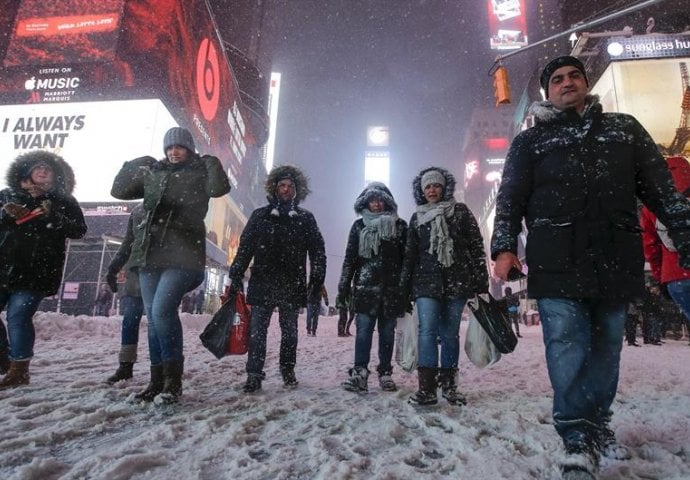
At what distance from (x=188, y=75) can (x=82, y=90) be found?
7.37 meters

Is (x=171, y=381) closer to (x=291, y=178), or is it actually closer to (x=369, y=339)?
(x=369, y=339)

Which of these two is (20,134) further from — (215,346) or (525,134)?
(525,134)

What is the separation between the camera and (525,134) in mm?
2150

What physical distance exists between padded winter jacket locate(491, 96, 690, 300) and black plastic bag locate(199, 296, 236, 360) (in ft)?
7.73

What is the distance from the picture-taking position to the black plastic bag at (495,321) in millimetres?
3027

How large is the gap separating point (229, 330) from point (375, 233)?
1.63 m

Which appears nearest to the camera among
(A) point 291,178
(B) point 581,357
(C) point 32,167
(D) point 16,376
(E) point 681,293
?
(B) point 581,357

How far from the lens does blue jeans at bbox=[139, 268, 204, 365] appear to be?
2891mm

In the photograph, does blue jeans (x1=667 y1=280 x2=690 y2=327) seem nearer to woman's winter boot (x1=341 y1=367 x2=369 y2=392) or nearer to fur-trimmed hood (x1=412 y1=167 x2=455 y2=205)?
fur-trimmed hood (x1=412 y1=167 x2=455 y2=205)

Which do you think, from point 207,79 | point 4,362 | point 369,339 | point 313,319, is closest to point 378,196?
point 369,339

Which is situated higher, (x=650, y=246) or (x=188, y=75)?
(x=188, y=75)

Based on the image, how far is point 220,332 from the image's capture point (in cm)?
339

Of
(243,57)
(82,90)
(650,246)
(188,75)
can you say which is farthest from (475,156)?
(650,246)

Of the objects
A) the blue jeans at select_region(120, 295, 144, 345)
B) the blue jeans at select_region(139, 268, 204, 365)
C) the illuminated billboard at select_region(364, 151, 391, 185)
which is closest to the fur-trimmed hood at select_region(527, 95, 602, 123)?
the blue jeans at select_region(139, 268, 204, 365)
